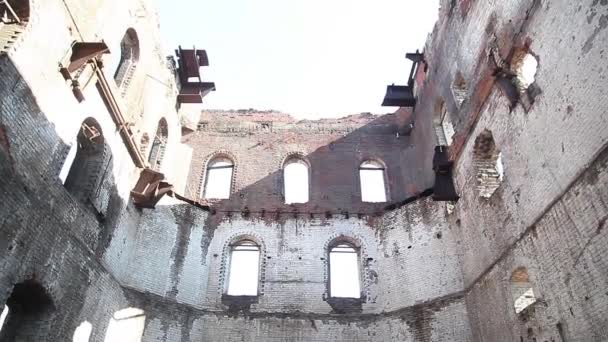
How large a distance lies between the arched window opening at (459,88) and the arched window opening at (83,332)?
9.84 metres

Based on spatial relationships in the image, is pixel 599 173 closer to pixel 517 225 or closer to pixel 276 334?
pixel 517 225

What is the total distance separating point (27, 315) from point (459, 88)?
1086 cm

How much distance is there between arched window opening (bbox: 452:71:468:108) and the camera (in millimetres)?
11773

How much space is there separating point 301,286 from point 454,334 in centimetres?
407

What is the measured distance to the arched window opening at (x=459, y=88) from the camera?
1177 cm

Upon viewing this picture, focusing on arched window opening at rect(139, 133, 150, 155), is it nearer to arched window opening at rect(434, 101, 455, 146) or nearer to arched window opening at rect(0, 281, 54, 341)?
arched window opening at rect(0, 281, 54, 341)

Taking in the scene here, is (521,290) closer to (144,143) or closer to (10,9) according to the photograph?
(144,143)

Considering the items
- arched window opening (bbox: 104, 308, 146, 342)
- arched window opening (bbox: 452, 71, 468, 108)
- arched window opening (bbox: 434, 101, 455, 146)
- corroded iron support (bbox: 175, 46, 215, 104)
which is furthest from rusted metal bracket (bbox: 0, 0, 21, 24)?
arched window opening (bbox: 434, 101, 455, 146)

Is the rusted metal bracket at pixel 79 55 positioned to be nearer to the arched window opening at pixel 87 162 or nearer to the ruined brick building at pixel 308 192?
the ruined brick building at pixel 308 192

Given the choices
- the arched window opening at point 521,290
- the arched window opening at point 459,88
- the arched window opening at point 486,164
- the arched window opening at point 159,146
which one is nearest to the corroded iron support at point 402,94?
the arched window opening at point 459,88

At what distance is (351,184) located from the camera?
47.8 feet

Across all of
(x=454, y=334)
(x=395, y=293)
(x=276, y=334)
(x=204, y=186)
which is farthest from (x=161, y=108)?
(x=454, y=334)

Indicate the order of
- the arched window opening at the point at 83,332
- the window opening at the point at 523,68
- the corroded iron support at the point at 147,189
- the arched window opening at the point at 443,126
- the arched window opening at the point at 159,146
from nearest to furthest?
1. the arched window opening at the point at 83,332
2. the window opening at the point at 523,68
3. the corroded iron support at the point at 147,189
4. the arched window opening at the point at 443,126
5. the arched window opening at the point at 159,146

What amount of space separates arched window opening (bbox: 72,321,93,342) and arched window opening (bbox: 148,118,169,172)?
16.8 ft
